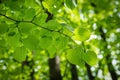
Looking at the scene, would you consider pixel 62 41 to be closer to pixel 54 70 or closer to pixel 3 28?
pixel 3 28

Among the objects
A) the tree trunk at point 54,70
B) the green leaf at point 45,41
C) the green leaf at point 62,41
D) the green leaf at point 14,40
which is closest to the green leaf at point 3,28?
the green leaf at point 14,40

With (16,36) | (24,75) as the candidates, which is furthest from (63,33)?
(24,75)

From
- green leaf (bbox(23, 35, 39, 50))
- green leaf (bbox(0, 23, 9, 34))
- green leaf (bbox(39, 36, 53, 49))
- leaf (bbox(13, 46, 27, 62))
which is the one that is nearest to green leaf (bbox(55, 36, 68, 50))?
green leaf (bbox(39, 36, 53, 49))

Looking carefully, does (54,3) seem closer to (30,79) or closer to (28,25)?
(28,25)

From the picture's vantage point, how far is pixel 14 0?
1705mm

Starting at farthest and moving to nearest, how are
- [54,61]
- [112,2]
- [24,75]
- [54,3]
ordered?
[112,2], [24,75], [54,61], [54,3]

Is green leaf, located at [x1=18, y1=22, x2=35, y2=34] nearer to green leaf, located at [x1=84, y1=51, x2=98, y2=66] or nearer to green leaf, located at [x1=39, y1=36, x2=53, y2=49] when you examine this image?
green leaf, located at [x1=39, y1=36, x2=53, y2=49]

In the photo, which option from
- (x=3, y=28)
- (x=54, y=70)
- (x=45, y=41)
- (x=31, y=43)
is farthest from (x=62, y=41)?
(x=54, y=70)

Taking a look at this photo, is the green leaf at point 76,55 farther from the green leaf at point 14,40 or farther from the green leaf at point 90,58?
the green leaf at point 14,40

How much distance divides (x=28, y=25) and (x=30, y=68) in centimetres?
772

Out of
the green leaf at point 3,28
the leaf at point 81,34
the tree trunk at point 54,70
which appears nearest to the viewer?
the leaf at point 81,34

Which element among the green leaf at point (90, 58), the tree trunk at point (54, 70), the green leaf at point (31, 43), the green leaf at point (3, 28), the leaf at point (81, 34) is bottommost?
the tree trunk at point (54, 70)

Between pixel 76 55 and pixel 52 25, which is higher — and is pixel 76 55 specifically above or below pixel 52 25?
below

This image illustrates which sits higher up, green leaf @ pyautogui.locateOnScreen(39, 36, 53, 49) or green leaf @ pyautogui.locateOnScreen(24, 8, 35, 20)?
green leaf @ pyautogui.locateOnScreen(24, 8, 35, 20)
